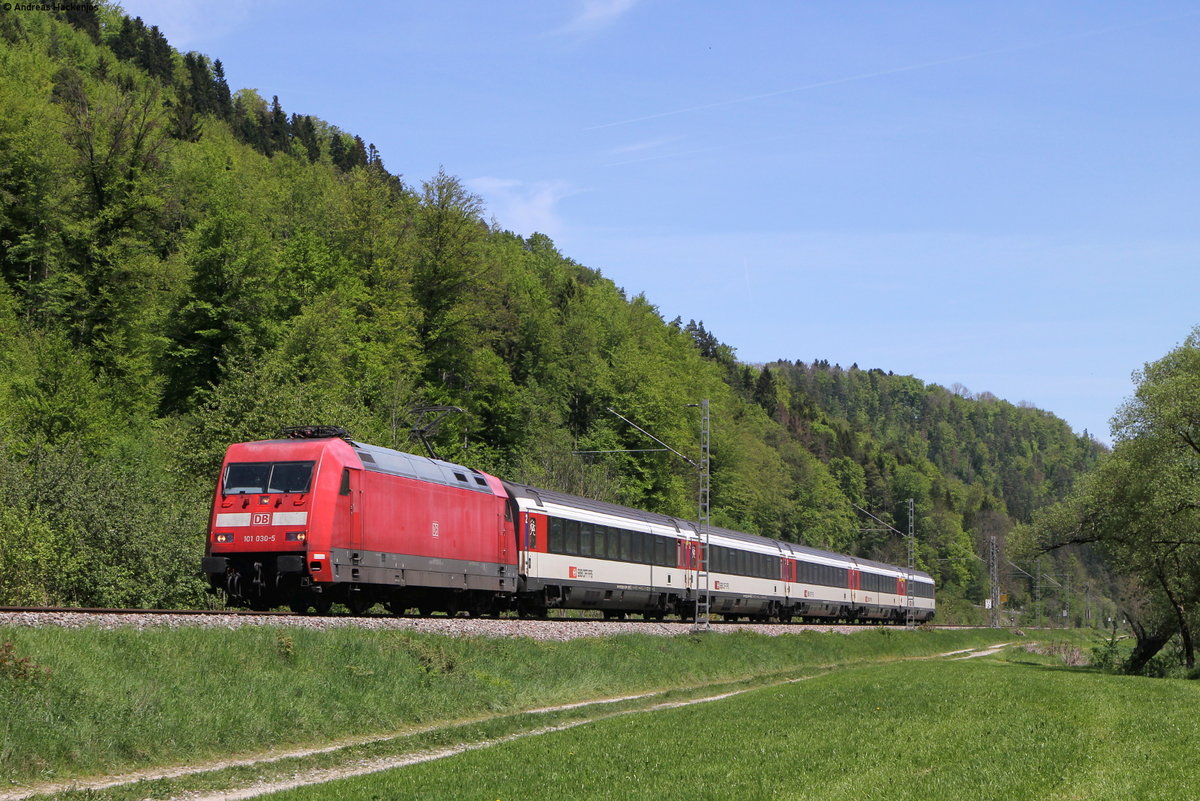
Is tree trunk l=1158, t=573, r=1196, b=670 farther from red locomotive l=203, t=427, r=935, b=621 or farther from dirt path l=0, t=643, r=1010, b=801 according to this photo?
dirt path l=0, t=643, r=1010, b=801

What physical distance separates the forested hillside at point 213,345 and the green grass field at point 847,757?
18.6m

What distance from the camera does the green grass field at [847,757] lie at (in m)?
13.4

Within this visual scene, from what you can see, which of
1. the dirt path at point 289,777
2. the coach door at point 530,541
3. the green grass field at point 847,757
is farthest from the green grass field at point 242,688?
the coach door at point 530,541

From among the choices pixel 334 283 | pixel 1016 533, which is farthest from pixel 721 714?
pixel 334 283

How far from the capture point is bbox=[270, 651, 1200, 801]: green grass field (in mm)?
13438

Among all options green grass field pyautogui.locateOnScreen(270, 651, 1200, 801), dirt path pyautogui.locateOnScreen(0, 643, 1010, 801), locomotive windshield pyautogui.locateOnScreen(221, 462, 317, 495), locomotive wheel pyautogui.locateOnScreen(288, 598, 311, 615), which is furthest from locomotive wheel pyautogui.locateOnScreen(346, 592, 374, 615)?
green grass field pyautogui.locateOnScreen(270, 651, 1200, 801)

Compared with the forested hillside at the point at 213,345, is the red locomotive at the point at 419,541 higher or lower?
lower

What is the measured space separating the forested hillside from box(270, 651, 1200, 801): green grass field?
18.6 m

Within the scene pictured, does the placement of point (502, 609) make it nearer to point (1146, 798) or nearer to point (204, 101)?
point (1146, 798)

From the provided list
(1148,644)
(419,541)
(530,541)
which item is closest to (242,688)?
(419,541)

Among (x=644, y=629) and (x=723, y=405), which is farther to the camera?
(x=723, y=405)

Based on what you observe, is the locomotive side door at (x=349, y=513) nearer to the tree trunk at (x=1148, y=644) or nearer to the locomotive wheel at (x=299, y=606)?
the locomotive wheel at (x=299, y=606)

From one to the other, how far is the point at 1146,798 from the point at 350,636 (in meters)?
15.0

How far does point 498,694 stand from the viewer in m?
25.0
